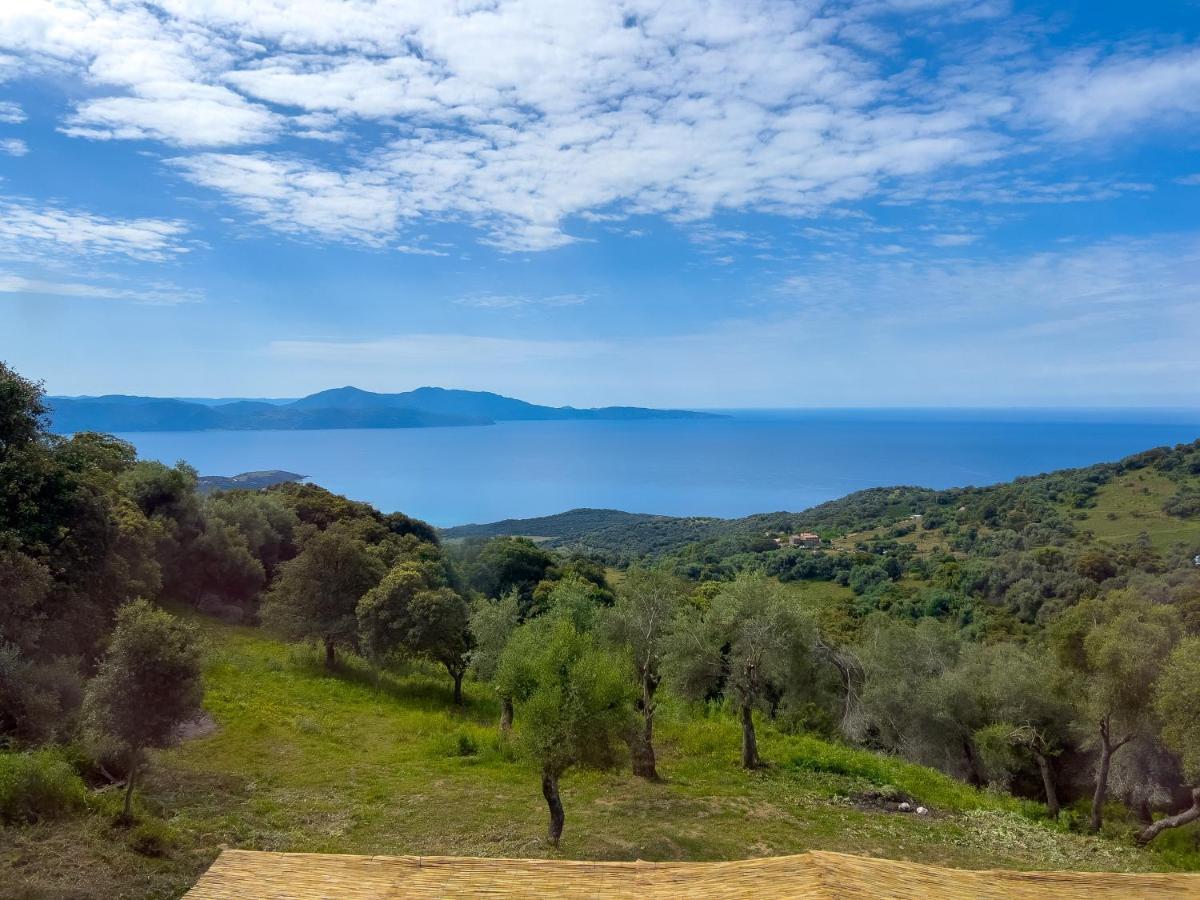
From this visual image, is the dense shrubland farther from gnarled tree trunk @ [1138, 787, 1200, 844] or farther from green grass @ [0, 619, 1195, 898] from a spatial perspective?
green grass @ [0, 619, 1195, 898]

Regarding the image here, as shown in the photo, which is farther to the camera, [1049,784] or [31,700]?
[1049,784]

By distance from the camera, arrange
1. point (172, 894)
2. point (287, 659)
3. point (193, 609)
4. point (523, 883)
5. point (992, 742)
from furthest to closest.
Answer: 1. point (193, 609)
2. point (287, 659)
3. point (992, 742)
4. point (172, 894)
5. point (523, 883)

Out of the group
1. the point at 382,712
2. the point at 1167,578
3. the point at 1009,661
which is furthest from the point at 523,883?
the point at 1167,578

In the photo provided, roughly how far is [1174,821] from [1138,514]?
74.8m

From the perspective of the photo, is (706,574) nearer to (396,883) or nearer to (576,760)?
(576,760)

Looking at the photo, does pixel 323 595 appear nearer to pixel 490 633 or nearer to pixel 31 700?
pixel 490 633

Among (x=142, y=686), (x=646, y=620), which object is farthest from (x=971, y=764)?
(x=142, y=686)

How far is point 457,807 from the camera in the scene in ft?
51.0

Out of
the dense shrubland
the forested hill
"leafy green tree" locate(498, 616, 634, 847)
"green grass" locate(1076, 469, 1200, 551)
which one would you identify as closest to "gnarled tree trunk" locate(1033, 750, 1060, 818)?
the dense shrubland

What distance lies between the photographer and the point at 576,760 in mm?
13273

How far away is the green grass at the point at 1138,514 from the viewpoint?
63344 millimetres

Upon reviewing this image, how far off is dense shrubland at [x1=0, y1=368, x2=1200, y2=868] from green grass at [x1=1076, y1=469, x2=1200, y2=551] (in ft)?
82.8

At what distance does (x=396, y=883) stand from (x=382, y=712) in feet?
60.8

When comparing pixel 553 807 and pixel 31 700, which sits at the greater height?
pixel 31 700
